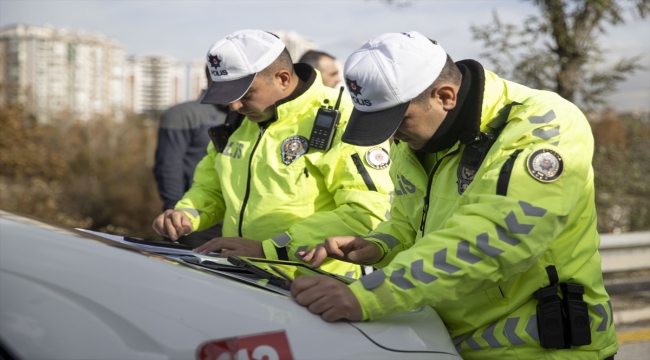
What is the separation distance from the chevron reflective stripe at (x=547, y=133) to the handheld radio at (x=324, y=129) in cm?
124

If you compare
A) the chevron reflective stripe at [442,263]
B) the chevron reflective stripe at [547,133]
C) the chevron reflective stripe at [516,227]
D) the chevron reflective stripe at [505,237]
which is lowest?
the chevron reflective stripe at [442,263]

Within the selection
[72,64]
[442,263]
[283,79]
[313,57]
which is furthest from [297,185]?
[72,64]

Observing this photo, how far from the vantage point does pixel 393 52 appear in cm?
208

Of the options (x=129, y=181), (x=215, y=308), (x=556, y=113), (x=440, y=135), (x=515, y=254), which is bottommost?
(x=129, y=181)

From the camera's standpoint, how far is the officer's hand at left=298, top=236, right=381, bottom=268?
2492 millimetres

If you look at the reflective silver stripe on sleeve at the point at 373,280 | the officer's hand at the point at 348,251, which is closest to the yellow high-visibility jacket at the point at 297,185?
the officer's hand at the point at 348,251

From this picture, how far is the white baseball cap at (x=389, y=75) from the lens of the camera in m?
2.07

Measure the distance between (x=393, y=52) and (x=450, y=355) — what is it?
0.90m

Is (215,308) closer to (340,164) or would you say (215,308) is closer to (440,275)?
(440,275)

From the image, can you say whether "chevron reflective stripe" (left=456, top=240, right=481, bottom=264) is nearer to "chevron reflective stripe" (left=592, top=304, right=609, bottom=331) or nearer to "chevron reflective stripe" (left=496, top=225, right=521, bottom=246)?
"chevron reflective stripe" (left=496, top=225, right=521, bottom=246)

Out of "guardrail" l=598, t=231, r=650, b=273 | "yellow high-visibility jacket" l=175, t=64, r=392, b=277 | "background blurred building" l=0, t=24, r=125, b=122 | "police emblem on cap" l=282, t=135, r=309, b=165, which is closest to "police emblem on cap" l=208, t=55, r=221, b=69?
"yellow high-visibility jacket" l=175, t=64, r=392, b=277

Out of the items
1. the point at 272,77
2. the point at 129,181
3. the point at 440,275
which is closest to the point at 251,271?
the point at 440,275

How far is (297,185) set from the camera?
306 cm

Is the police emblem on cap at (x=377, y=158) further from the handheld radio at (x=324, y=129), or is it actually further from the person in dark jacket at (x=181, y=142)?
the person in dark jacket at (x=181, y=142)
